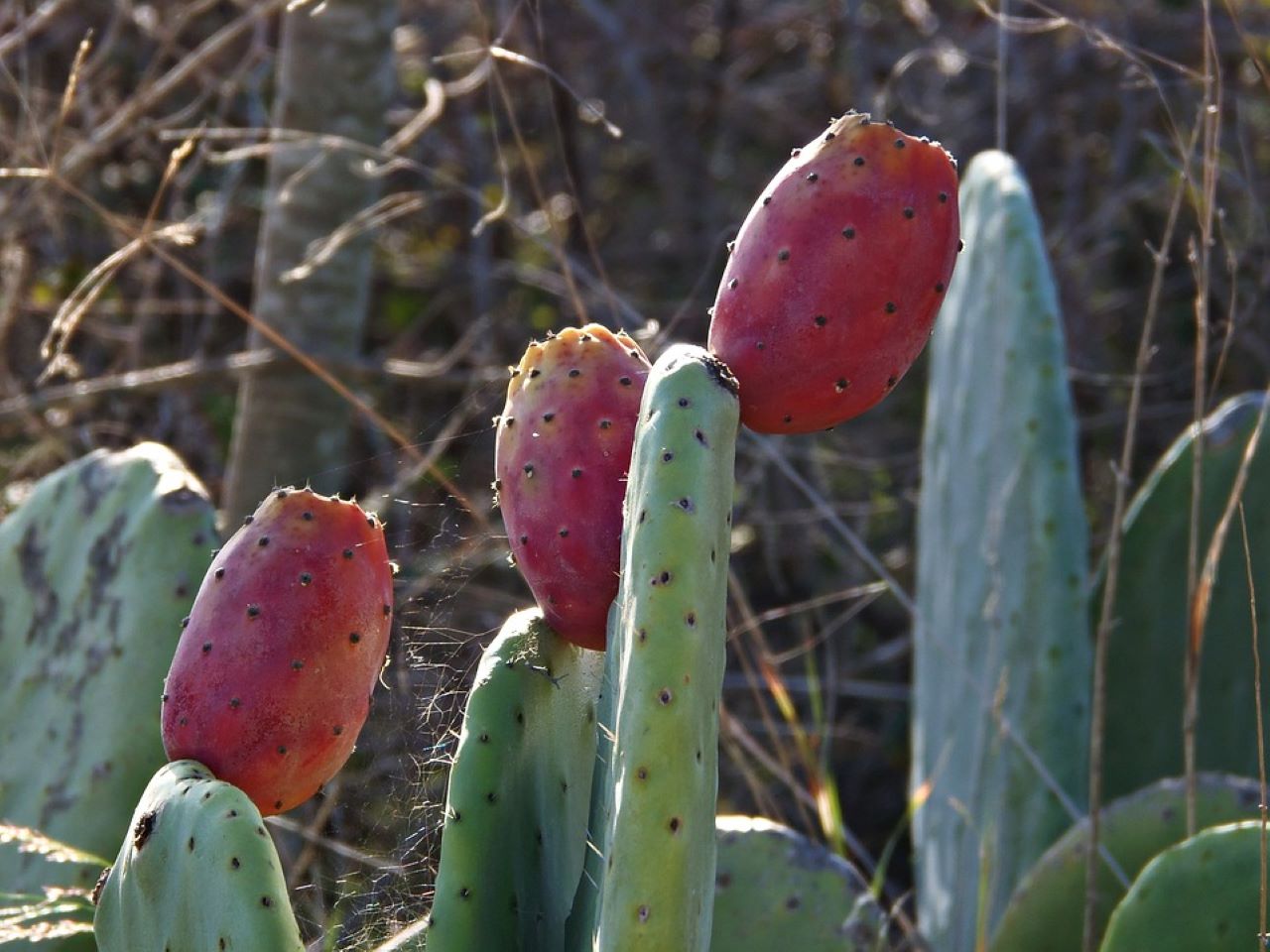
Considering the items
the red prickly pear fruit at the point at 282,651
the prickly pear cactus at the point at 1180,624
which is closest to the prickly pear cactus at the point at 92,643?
the red prickly pear fruit at the point at 282,651

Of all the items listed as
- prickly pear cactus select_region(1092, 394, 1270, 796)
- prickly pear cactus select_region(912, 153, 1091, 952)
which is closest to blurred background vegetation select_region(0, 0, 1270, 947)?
prickly pear cactus select_region(912, 153, 1091, 952)

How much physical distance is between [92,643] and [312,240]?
105 centimetres

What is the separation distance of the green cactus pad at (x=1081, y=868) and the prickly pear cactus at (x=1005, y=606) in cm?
20

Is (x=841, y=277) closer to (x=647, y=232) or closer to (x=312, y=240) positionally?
(x=312, y=240)

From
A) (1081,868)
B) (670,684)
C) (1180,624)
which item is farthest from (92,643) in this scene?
(1180,624)

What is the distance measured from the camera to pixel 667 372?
1.06 m

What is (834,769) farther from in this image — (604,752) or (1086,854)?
(604,752)

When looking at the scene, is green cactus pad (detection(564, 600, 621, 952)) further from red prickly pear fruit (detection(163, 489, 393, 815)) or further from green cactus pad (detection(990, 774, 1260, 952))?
green cactus pad (detection(990, 774, 1260, 952))

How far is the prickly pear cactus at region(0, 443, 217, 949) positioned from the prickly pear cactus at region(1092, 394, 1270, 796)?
1.21 metres

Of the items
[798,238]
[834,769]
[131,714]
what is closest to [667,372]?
[798,238]

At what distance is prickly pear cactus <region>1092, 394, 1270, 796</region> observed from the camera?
6.73 ft

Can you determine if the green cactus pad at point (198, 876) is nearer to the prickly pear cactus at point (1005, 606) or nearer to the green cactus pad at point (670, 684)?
the green cactus pad at point (670, 684)

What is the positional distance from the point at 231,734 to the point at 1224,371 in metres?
2.87

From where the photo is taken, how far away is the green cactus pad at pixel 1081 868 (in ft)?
5.76
